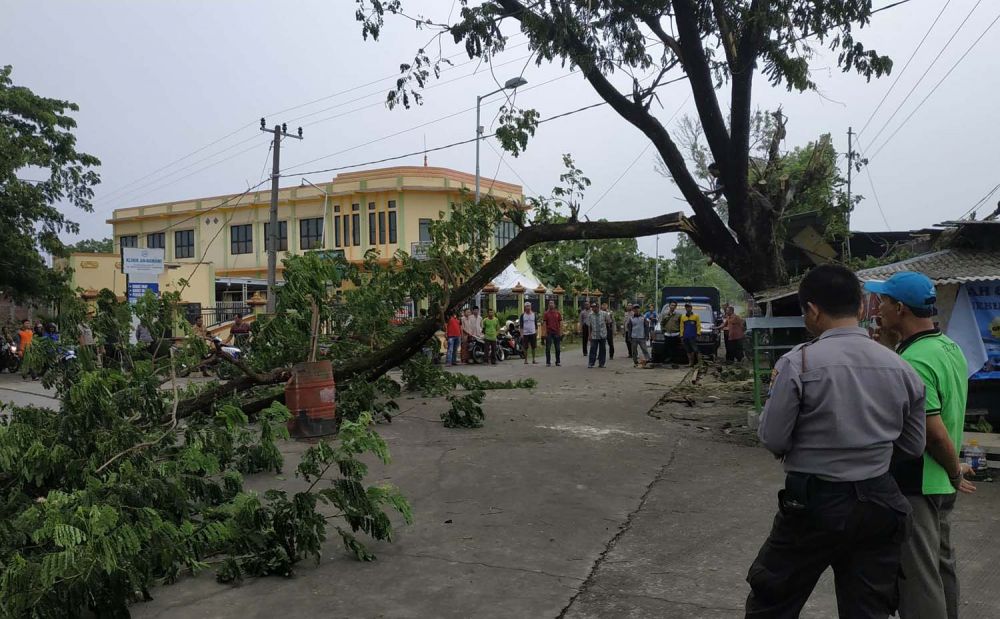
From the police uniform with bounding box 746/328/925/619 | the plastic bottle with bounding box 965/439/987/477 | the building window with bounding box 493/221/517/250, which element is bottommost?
the plastic bottle with bounding box 965/439/987/477

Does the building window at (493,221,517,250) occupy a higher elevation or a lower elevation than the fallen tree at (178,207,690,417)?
higher

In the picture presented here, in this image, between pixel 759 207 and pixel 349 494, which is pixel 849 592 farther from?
pixel 759 207

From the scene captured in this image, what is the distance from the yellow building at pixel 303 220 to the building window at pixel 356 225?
2 centimetres

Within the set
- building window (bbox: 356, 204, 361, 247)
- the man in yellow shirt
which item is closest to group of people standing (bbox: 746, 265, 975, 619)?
the man in yellow shirt

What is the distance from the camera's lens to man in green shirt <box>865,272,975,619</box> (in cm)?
294

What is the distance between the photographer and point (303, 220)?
42000mm

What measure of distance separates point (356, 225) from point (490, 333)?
21.5 metres

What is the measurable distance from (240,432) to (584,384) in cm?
1054

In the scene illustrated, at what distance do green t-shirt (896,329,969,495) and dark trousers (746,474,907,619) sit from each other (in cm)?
27

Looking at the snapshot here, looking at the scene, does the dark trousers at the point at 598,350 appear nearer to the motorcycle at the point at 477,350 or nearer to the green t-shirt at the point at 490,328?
the green t-shirt at the point at 490,328

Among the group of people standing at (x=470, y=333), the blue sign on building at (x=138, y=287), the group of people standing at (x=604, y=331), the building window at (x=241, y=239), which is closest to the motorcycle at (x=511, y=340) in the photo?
the group of people standing at (x=470, y=333)

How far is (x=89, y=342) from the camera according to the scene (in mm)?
7406

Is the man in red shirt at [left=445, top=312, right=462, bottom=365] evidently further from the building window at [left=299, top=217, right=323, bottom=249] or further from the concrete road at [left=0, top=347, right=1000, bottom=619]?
the building window at [left=299, top=217, right=323, bottom=249]

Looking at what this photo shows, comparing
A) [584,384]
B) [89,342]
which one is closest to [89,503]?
[89,342]
